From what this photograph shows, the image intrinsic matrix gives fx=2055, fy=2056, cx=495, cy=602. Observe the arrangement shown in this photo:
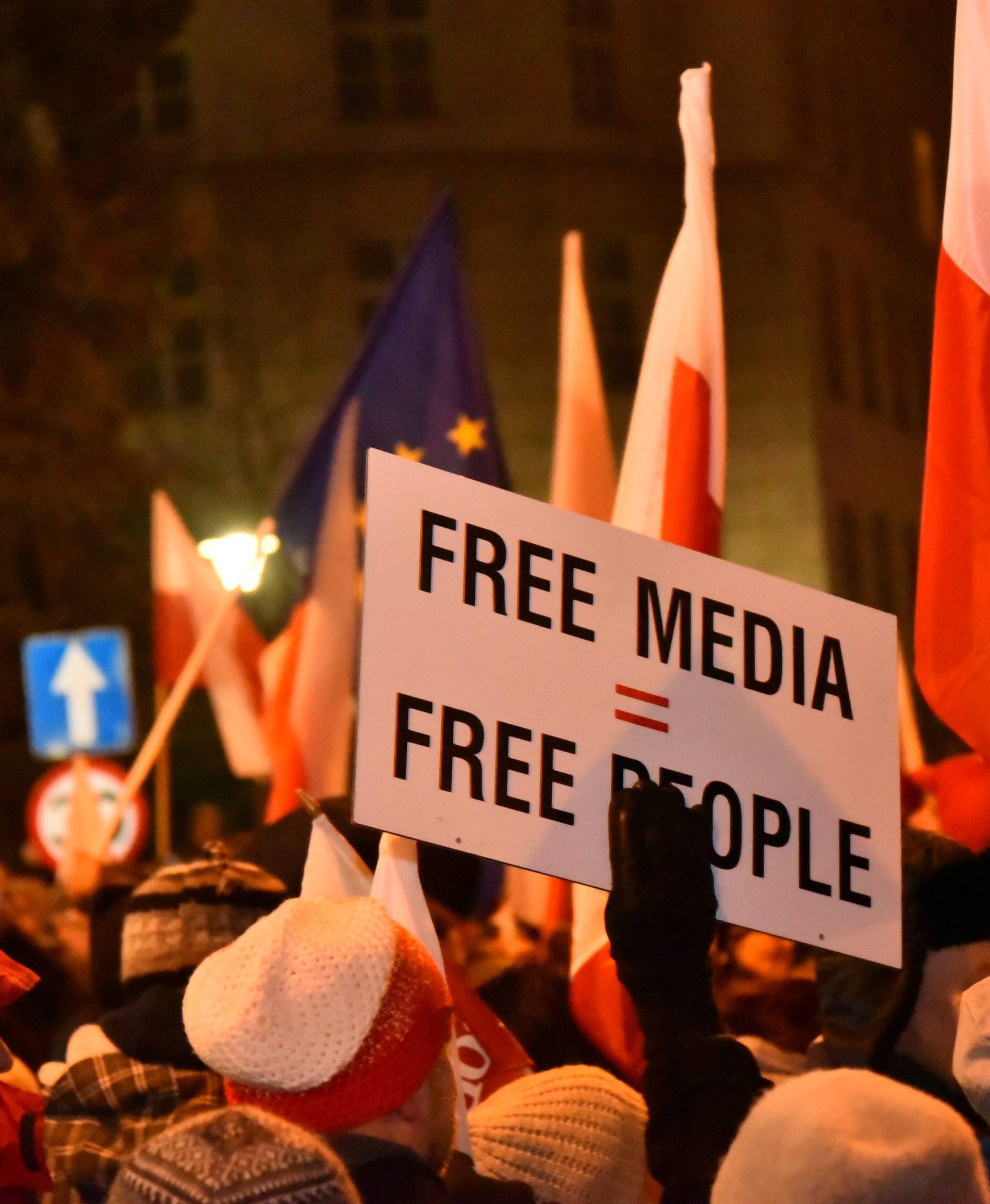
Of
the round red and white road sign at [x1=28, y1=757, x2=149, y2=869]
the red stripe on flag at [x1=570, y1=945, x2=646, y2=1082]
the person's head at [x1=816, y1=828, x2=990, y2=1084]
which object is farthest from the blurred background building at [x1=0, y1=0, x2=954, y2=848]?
the person's head at [x1=816, y1=828, x2=990, y2=1084]

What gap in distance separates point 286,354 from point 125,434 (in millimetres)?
2828

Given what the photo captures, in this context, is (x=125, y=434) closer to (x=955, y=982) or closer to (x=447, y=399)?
(x=447, y=399)

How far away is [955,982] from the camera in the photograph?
332 cm

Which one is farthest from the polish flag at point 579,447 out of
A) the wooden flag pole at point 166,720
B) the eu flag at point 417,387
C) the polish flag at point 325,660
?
the wooden flag pole at point 166,720

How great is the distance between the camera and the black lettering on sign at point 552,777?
294 centimetres

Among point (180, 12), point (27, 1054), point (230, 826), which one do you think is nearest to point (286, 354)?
point (230, 826)

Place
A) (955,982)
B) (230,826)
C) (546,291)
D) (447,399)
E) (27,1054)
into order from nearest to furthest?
(955,982), (27,1054), (447,399), (230,826), (546,291)

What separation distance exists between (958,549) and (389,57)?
29.6m

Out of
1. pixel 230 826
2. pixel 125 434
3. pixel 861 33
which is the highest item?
pixel 861 33

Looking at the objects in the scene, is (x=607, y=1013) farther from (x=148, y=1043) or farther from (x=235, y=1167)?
(x=235, y=1167)

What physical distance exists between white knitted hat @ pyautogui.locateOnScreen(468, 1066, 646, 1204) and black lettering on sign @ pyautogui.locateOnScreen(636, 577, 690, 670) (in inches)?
26.0

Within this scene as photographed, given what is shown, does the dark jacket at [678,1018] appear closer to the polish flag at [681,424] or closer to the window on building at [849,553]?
the polish flag at [681,424]

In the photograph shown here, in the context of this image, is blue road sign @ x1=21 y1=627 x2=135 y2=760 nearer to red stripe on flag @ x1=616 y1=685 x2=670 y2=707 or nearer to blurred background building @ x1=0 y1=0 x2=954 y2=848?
red stripe on flag @ x1=616 y1=685 x2=670 y2=707

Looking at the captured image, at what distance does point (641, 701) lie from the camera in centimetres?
304
